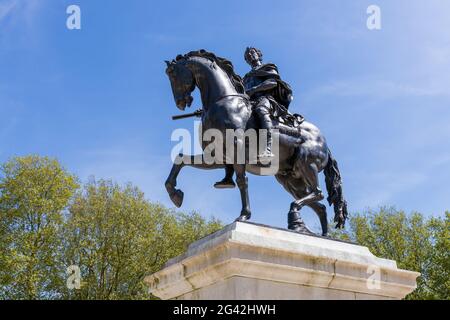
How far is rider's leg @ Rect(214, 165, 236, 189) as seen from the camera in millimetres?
9078

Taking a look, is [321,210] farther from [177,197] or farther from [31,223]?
[31,223]

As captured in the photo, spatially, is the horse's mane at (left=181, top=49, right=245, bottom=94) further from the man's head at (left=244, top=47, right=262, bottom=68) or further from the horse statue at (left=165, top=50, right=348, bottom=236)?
the man's head at (left=244, top=47, right=262, bottom=68)

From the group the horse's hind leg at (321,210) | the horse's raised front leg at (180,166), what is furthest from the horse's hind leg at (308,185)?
the horse's raised front leg at (180,166)

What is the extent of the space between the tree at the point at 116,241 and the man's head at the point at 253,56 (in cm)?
1533

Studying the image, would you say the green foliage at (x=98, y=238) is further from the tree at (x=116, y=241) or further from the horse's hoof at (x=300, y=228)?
the horse's hoof at (x=300, y=228)

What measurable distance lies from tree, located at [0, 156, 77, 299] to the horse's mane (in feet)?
53.1

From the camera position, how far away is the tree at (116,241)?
80.8ft

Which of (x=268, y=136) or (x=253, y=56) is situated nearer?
(x=268, y=136)

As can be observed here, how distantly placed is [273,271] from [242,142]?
2216 mm

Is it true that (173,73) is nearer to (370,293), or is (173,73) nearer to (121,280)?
(370,293)

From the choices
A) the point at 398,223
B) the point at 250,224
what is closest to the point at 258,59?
the point at 250,224

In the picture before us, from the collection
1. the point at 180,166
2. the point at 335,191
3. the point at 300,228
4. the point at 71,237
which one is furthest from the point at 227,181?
the point at 71,237

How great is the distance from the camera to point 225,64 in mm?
9703
